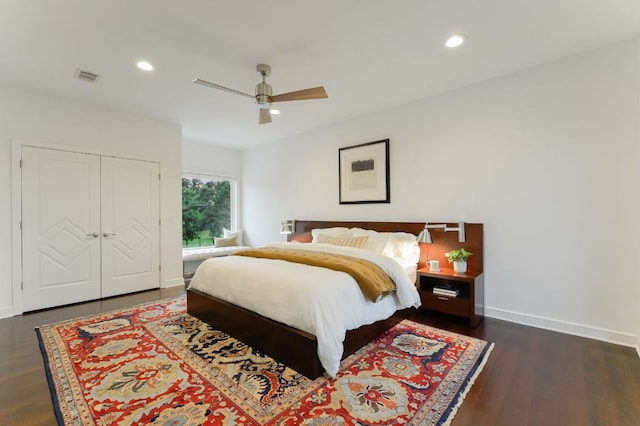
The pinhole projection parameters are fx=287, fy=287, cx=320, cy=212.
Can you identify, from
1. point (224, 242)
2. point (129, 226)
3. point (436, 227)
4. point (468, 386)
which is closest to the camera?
point (468, 386)

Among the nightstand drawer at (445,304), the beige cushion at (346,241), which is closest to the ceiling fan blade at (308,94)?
the beige cushion at (346,241)

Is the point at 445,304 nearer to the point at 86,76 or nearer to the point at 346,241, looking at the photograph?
the point at 346,241

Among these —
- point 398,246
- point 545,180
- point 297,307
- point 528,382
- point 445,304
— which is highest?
point 545,180

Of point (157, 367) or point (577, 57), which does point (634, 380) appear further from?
point (157, 367)

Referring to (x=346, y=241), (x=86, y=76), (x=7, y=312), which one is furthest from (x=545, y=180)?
(x=7, y=312)

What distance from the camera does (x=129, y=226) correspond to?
14.1 feet

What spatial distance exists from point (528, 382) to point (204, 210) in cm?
588

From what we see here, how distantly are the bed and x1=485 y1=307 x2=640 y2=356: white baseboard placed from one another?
1.07 meters

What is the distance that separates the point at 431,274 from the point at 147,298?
3.81 meters

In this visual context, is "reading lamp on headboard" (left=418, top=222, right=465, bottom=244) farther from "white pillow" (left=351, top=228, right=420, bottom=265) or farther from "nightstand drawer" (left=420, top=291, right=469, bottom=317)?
"nightstand drawer" (left=420, top=291, right=469, bottom=317)

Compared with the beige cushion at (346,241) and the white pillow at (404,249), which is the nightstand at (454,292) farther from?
the beige cushion at (346,241)

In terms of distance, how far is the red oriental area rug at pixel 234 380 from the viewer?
1.68 meters

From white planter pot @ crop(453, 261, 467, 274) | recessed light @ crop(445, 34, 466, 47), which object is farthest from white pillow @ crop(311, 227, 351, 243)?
recessed light @ crop(445, 34, 466, 47)

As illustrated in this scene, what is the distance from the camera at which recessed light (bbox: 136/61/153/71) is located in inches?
113
